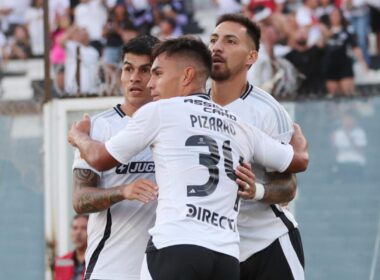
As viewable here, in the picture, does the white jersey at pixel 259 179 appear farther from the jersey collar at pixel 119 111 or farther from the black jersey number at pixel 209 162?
the black jersey number at pixel 209 162

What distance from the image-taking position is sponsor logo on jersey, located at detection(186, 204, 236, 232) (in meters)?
5.01

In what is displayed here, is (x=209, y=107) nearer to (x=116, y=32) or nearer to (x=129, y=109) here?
(x=129, y=109)

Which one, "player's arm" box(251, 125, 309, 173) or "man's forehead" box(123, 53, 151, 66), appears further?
"man's forehead" box(123, 53, 151, 66)

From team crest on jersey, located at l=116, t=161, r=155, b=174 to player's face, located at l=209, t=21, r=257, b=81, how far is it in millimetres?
587

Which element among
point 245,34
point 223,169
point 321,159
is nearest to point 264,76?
point 321,159

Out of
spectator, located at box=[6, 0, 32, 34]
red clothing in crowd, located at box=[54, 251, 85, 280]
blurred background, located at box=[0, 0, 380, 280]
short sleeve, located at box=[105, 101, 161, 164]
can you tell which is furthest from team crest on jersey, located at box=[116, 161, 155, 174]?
spectator, located at box=[6, 0, 32, 34]

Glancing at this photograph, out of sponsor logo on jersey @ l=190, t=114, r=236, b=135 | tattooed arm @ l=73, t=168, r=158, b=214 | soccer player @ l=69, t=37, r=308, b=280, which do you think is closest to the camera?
soccer player @ l=69, t=37, r=308, b=280

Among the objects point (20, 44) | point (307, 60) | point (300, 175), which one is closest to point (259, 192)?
point (300, 175)

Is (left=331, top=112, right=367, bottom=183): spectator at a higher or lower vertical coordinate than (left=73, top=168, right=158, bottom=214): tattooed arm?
lower

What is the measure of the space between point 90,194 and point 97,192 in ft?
0.15

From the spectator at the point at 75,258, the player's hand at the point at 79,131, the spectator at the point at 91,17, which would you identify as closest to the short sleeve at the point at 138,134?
the player's hand at the point at 79,131

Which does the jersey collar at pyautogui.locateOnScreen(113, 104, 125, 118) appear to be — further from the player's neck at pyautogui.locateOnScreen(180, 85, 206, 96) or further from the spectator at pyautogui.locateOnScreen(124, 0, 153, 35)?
the spectator at pyautogui.locateOnScreen(124, 0, 153, 35)

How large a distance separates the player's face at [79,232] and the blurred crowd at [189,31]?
1.18 meters

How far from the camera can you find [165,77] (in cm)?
529
